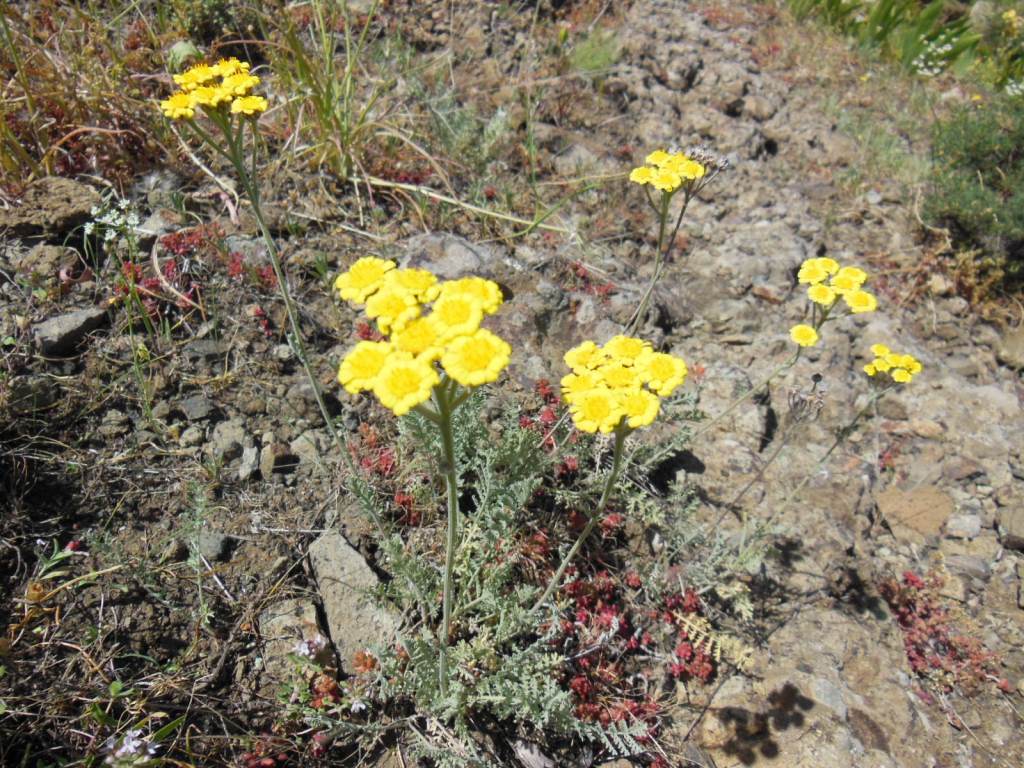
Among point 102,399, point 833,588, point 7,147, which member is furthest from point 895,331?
point 7,147

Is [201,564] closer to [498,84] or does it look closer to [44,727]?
[44,727]

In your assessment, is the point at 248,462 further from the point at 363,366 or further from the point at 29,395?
the point at 363,366

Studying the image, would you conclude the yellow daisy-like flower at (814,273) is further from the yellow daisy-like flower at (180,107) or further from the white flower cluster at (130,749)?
the white flower cluster at (130,749)

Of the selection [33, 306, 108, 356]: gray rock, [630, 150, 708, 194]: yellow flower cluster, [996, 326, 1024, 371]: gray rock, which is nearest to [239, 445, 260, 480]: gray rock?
[33, 306, 108, 356]: gray rock

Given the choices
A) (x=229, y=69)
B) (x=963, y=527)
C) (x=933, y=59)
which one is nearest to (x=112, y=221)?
(x=229, y=69)

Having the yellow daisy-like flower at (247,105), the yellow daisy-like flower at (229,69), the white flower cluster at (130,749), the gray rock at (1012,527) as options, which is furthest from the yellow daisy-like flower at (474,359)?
the gray rock at (1012,527)

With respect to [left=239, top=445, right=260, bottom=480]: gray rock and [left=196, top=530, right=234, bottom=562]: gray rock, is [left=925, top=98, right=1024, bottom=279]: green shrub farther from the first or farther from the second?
[left=196, top=530, right=234, bottom=562]: gray rock
